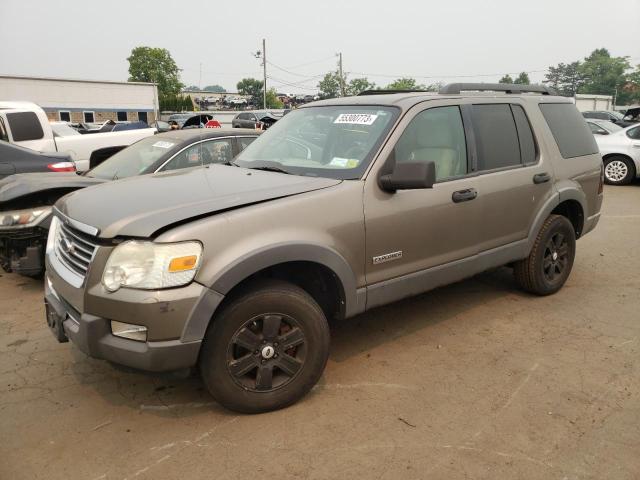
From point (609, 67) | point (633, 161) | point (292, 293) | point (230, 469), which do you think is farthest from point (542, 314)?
point (609, 67)

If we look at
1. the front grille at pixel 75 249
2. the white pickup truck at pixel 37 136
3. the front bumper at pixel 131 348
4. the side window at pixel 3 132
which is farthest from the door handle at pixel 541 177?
the side window at pixel 3 132

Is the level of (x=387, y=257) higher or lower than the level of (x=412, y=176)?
lower

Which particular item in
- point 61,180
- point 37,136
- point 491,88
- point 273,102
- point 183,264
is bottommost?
point 183,264

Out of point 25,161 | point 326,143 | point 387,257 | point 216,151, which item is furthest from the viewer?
point 25,161

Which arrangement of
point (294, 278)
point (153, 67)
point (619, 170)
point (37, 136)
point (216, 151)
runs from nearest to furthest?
point (294, 278) → point (216, 151) → point (37, 136) → point (619, 170) → point (153, 67)

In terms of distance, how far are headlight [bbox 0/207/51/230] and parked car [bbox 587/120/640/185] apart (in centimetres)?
1170

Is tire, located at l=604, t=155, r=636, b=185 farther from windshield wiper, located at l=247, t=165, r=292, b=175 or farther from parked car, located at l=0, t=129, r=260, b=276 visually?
windshield wiper, located at l=247, t=165, r=292, b=175

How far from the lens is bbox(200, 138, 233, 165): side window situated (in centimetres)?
579

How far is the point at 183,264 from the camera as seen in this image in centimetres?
249

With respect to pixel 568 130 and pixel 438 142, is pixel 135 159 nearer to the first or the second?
pixel 438 142

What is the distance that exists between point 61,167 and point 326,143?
461 centimetres

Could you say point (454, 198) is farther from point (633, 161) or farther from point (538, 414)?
point (633, 161)

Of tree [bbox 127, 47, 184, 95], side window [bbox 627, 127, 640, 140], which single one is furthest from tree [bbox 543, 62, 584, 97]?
side window [bbox 627, 127, 640, 140]

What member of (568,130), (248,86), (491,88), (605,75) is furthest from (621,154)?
(605,75)
